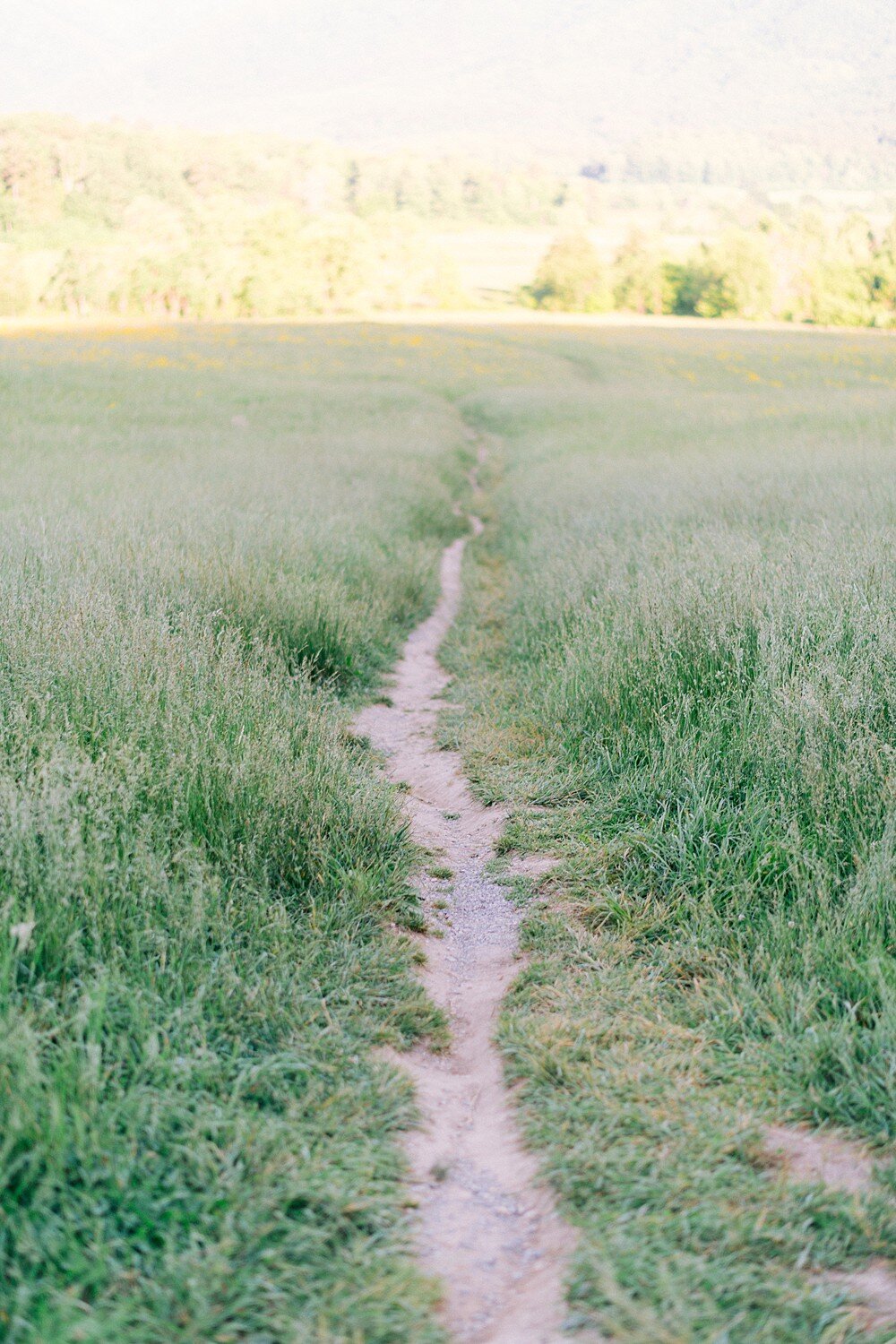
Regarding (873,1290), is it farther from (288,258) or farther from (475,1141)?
(288,258)

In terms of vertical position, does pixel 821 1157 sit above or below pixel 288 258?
below

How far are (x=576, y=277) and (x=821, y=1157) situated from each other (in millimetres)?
80690

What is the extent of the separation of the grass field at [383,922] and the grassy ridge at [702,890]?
0.05 ft

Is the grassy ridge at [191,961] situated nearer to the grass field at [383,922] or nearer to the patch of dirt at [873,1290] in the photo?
the grass field at [383,922]

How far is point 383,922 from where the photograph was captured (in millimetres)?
3553

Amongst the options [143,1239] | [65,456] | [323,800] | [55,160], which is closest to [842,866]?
[323,800]

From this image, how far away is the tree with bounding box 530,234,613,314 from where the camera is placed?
75062 mm

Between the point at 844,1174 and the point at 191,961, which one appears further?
the point at 191,961

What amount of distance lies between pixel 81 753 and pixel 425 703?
3137 millimetres

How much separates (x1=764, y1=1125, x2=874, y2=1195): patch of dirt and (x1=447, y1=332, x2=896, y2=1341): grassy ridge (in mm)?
50

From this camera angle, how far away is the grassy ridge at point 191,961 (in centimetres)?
201

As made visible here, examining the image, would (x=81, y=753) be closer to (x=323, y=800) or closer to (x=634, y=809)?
(x=323, y=800)

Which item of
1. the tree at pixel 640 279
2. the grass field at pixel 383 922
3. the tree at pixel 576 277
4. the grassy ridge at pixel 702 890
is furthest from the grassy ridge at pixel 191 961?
the tree at pixel 576 277

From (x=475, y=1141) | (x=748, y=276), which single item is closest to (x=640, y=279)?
(x=748, y=276)
